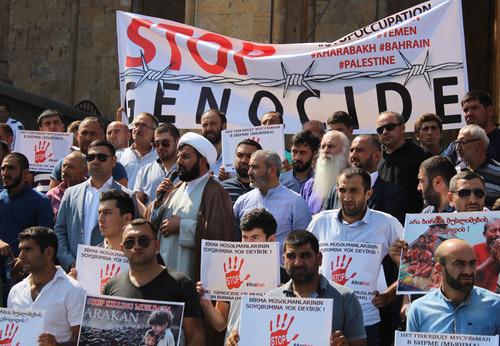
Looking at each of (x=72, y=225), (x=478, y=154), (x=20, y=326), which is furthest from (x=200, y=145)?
(x=20, y=326)

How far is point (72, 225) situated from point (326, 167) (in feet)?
7.15

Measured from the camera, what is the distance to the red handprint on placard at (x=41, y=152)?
14086mm

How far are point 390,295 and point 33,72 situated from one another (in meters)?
16.2

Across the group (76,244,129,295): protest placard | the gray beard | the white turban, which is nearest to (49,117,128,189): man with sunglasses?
the white turban

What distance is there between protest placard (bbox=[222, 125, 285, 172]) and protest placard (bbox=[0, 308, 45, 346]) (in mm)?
3564

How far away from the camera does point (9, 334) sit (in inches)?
377

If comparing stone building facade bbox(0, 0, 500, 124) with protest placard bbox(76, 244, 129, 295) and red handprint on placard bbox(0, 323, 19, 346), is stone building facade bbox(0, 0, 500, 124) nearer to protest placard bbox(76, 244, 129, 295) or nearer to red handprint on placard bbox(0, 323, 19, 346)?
protest placard bbox(76, 244, 129, 295)

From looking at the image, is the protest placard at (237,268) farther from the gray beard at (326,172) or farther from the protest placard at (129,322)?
the gray beard at (326,172)

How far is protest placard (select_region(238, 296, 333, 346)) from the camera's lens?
8.75m

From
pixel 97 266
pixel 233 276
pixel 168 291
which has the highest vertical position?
pixel 97 266

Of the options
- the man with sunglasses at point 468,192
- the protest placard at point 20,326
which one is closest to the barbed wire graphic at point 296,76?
the man with sunglasses at point 468,192

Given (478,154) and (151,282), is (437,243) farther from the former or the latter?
(151,282)

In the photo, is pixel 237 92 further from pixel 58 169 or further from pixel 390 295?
pixel 390 295

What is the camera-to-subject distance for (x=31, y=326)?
31.2 ft
